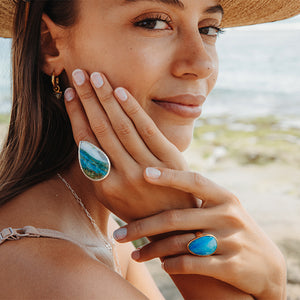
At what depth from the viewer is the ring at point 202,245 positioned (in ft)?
5.05

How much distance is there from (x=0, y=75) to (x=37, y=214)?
1225mm

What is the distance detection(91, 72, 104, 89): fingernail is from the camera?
167cm

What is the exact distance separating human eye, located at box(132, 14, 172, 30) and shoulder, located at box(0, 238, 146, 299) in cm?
95

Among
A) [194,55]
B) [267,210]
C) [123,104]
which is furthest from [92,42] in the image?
[267,210]

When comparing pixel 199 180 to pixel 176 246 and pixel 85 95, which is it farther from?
pixel 85 95

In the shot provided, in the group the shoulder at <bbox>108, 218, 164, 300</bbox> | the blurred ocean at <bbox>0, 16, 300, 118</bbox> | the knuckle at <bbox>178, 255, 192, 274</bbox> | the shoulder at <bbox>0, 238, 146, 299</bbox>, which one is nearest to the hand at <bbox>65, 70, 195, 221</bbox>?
the knuckle at <bbox>178, 255, 192, 274</bbox>

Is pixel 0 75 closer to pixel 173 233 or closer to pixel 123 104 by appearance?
pixel 123 104

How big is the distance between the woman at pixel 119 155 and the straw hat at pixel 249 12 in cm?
36

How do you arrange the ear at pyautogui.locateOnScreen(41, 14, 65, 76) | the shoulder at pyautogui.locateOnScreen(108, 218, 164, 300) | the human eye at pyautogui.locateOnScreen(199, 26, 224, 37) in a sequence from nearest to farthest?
the ear at pyautogui.locateOnScreen(41, 14, 65, 76) → the human eye at pyautogui.locateOnScreen(199, 26, 224, 37) → the shoulder at pyautogui.locateOnScreen(108, 218, 164, 300)

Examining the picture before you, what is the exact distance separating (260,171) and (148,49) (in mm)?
6748

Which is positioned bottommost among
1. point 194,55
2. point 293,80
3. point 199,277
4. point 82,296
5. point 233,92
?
point 82,296

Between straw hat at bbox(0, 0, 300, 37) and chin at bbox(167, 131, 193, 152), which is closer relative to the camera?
chin at bbox(167, 131, 193, 152)

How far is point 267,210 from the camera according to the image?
621 cm

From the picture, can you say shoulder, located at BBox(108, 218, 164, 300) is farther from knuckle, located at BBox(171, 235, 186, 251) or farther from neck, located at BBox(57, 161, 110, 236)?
knuckle, located at BBox(171, 235, 186, 251)
